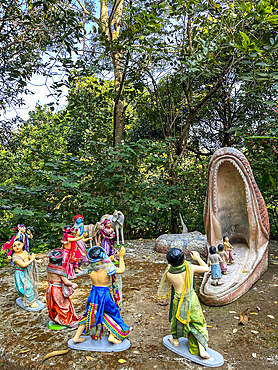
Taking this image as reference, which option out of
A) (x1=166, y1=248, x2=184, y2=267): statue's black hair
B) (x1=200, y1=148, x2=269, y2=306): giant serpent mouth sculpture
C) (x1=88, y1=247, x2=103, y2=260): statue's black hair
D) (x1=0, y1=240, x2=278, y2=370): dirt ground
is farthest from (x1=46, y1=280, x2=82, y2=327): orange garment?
(x1=200, y1=148, x2=269, y2=306): giant serpent mouth sculpture

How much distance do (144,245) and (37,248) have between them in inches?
116

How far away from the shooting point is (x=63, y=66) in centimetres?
559

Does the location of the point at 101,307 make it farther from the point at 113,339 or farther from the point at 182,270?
the point at 182,270

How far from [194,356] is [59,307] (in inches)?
68.1

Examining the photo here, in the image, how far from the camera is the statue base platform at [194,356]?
2646 millimetres

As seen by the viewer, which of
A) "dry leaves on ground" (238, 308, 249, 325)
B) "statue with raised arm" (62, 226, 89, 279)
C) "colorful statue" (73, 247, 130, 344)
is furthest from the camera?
"statue with raised arm" (62, 226, 89, 279)

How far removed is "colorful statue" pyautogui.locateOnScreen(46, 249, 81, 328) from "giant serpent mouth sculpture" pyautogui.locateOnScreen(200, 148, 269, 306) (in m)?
1.88

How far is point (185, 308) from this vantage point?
110 inches

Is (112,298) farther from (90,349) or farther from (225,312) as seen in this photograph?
(225,312)

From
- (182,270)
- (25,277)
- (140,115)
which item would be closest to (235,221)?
(182,270)

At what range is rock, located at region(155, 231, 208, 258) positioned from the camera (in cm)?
649

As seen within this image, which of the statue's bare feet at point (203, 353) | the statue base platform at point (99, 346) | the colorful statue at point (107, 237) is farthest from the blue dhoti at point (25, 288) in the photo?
the statue's bare feet at point (203, 353)

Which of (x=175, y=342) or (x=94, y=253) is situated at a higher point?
(x=94, y=253)

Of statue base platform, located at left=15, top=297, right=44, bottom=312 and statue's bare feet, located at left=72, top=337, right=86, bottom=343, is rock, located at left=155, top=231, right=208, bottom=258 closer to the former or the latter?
statue base platform, located at left=15, top=297, right=44, bottom=312
